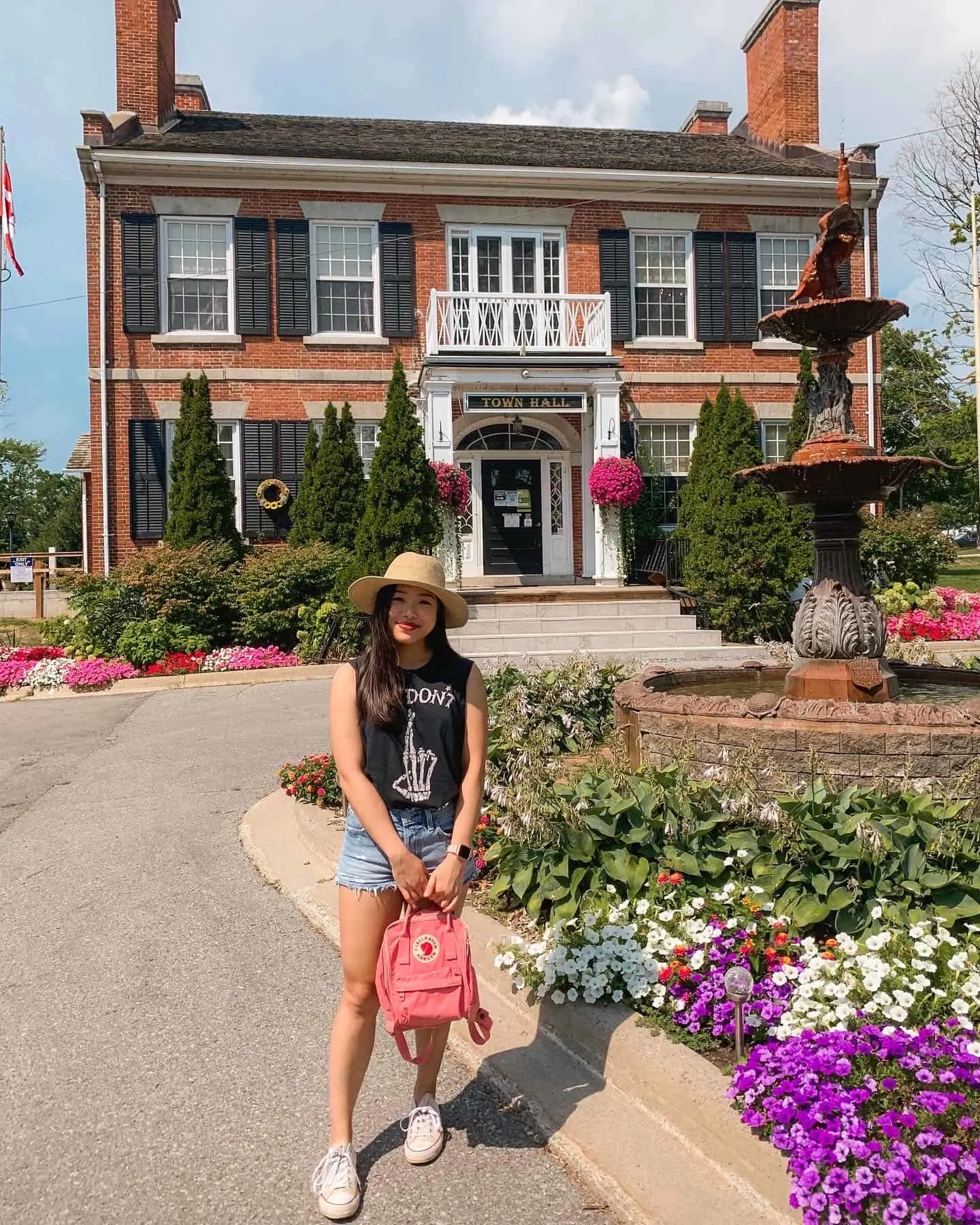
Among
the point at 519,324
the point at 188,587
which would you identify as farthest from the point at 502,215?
the point at 188,587

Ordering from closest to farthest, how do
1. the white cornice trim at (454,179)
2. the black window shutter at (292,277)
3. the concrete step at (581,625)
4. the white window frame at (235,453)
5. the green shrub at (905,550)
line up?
the concrete step at (581,625) < the green shrub at (905,550) < the white cornice trim at (454,179) < the white window frame at (235,453) < the black window shutter at (292,277)

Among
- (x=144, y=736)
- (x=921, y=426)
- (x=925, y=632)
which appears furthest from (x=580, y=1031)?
(x=921, y=426)

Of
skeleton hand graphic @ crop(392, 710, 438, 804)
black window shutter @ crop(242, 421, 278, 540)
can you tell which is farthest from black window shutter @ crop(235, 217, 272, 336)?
skeleton hand graphic @ crop(392, 710, 438, 804)

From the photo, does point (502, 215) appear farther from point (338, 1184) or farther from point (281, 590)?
point (338, 1184)

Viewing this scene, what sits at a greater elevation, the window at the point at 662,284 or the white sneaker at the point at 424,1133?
the window at the point at 662,284

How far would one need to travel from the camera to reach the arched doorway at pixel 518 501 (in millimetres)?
18109

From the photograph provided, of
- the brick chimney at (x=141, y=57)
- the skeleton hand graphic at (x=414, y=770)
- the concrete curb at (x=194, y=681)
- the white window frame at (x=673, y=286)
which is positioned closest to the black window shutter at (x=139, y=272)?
the brick chimney at (x=141, y=57)

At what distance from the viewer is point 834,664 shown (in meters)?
5.88

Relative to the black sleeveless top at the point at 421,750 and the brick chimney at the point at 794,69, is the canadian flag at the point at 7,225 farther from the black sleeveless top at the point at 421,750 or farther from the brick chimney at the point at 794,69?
the black sleeveless top at the point at 421,750

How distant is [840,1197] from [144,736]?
26.8ft

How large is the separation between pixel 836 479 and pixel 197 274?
14411mm

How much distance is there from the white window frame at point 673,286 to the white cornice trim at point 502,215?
4.49 feet

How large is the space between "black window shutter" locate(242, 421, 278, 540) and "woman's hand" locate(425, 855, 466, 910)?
1491 cm

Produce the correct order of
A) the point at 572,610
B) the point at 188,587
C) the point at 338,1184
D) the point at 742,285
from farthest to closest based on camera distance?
the point at 742,285 < the point at 572,610 < the point at 188,587 < the point at 338,1184
